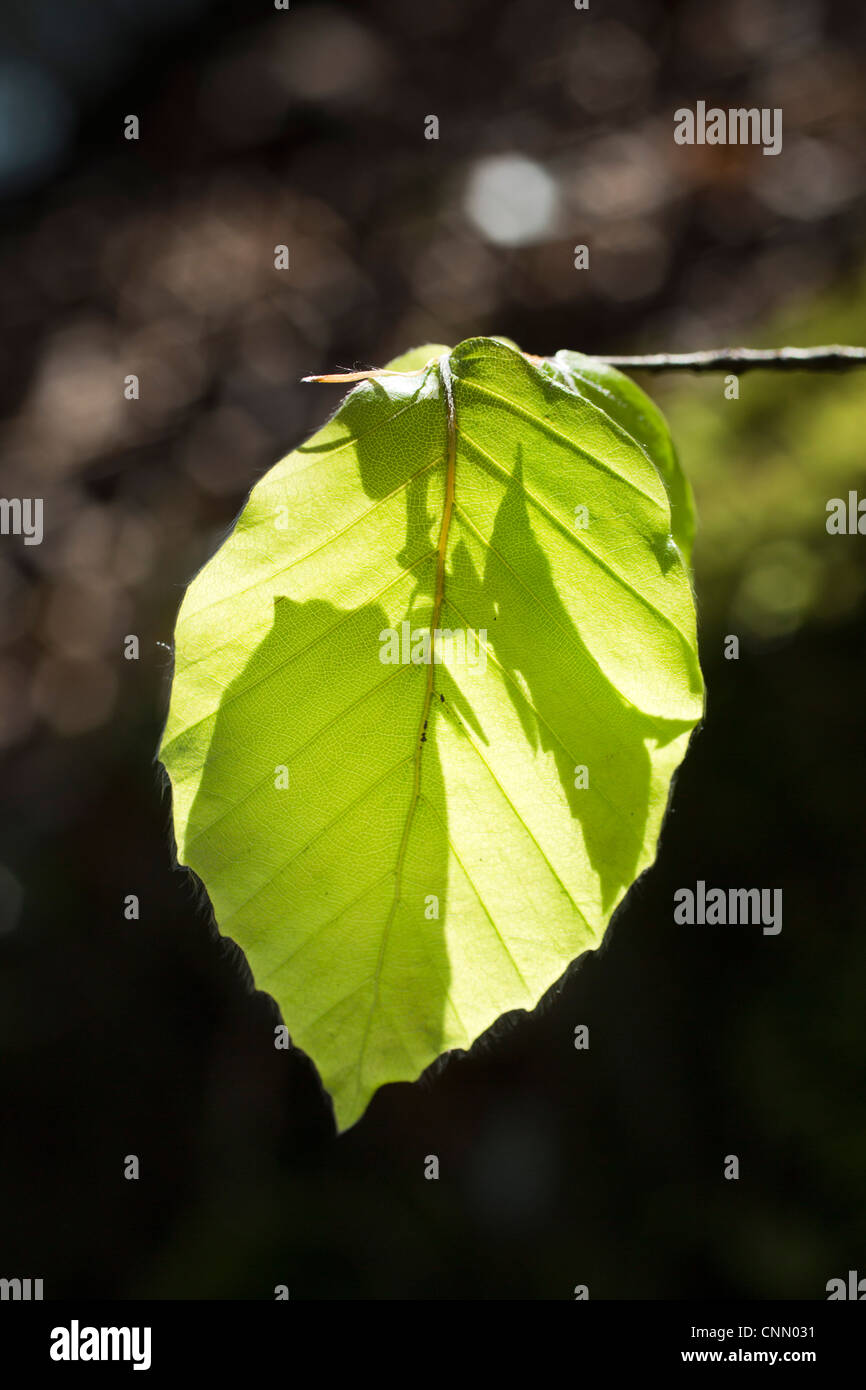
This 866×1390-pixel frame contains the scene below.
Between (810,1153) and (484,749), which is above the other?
(484,749)

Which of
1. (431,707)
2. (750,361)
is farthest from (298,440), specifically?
(431,707)

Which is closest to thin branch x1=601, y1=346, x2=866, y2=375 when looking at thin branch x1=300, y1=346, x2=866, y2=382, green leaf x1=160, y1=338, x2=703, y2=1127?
thin branch x1=300, y1=346, x2=866, y2=382

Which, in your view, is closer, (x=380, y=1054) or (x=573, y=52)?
(x=380, y=1054)

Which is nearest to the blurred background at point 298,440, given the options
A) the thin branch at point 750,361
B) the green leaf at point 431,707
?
the green leaf at point 431,707

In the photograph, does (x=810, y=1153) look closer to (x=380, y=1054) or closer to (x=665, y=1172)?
(x=665, y=1172)

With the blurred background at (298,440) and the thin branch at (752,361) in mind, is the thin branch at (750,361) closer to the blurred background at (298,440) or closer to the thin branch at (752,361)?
the thin branch at (752,361)

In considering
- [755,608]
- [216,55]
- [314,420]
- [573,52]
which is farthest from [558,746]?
[216,55]
